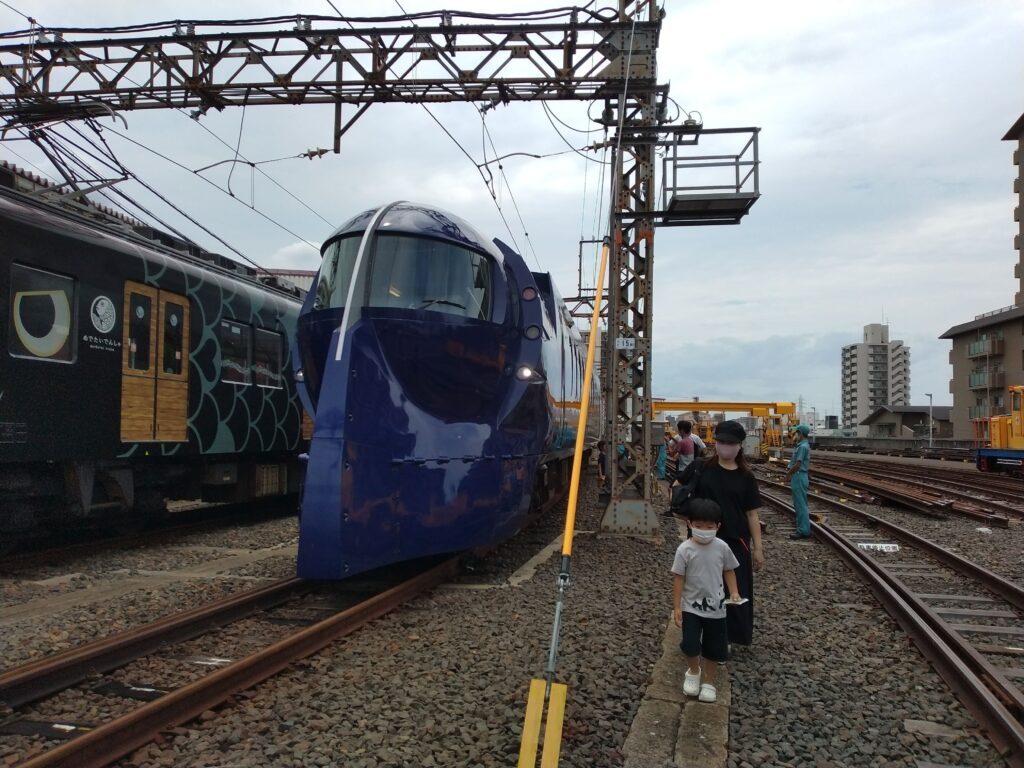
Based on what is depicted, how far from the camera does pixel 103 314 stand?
8.15 metres

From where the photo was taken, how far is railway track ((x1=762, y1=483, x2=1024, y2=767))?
408 cm

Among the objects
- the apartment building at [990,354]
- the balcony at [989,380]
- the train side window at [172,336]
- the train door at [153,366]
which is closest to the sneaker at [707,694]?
the train door at [153,366]

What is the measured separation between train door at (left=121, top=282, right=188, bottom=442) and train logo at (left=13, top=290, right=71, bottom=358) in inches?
31.5

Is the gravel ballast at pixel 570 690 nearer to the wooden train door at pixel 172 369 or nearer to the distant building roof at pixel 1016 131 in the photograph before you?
the wooden train door at pixel 172 369

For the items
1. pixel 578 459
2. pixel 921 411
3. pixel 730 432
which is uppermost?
pixel 921 411

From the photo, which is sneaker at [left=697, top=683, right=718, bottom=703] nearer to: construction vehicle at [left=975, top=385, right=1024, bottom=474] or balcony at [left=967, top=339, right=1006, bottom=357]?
construction vehicle at [left=975, top=385, right=1024, bottom=474]

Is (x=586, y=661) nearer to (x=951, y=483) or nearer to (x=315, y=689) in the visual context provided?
(x=315, y=689)

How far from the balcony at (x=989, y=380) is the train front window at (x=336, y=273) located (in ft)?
175

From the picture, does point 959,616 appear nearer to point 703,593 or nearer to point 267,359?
point 703,593

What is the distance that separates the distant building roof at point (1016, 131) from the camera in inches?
2093

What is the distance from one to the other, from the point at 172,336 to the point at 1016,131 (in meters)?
63.4

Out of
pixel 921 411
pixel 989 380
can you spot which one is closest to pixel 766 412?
pixel 989 380

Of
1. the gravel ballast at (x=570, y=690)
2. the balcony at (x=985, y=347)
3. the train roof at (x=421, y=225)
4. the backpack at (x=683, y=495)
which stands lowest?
the gravel ballast at (x=570, y=690)

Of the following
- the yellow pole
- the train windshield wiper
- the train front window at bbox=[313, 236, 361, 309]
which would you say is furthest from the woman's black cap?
the train front window at bbox=[313, 236, 361, 309]
